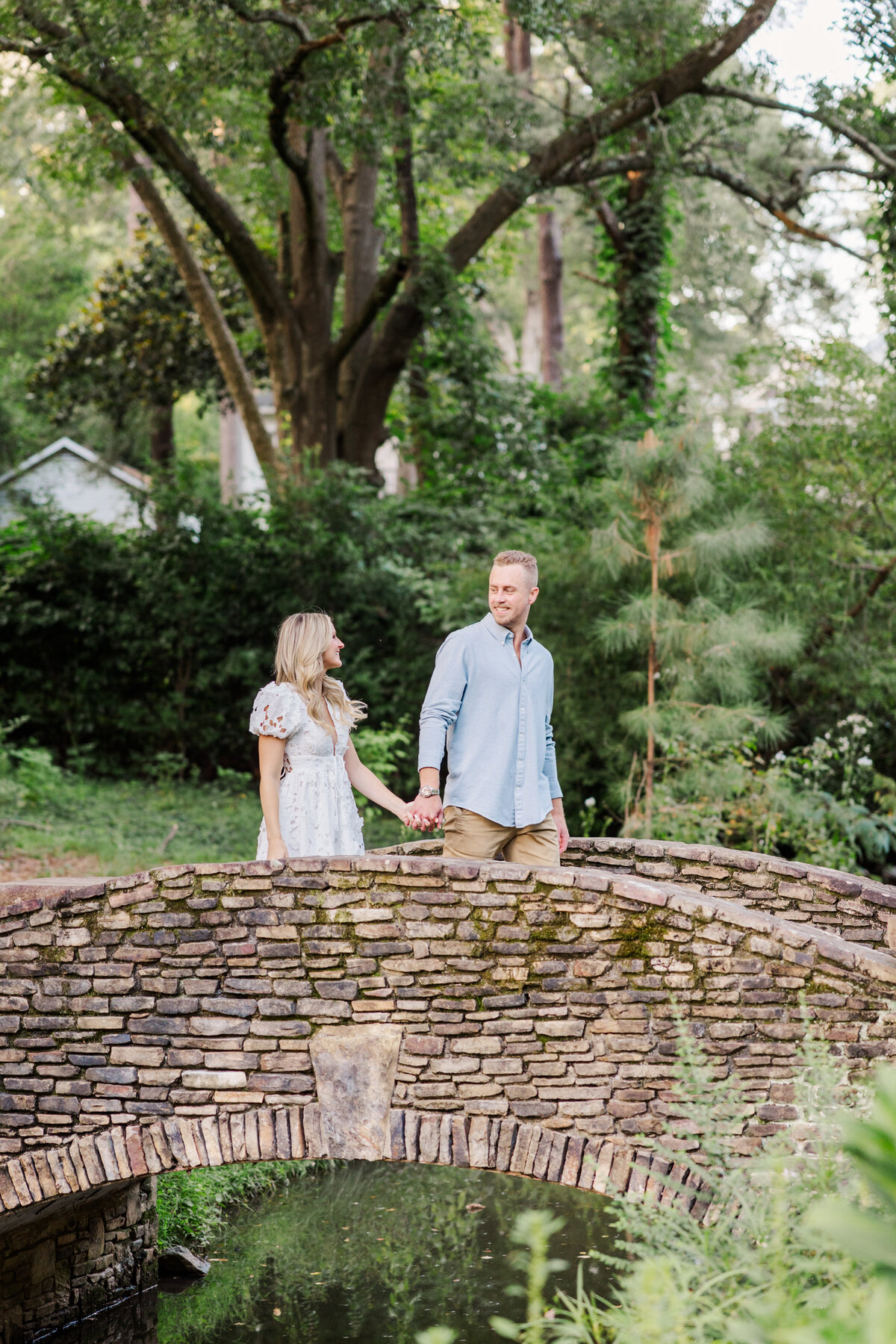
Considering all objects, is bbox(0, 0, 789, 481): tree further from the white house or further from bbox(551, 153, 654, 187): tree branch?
the white house

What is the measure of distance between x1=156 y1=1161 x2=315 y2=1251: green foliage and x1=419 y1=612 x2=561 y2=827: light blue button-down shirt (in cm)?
354

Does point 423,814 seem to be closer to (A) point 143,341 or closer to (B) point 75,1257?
(B) point 75,1257

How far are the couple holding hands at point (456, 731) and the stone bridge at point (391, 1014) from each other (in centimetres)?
37

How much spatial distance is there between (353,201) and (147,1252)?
446 inches

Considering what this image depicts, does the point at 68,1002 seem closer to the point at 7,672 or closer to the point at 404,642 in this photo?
the point at 404,642

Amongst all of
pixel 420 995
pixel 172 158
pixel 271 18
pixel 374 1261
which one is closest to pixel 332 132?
pixel 172 158

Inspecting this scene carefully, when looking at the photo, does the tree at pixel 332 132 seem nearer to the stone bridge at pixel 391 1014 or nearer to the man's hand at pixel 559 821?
the man's hand at pixel 559 821

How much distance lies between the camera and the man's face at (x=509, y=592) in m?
4.77

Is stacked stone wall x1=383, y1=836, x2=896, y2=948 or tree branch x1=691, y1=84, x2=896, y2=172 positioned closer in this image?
stacked stone wall x1=383, y1=836, x2=896, y2=948

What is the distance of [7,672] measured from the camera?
1403cm

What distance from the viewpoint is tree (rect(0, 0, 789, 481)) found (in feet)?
33.6

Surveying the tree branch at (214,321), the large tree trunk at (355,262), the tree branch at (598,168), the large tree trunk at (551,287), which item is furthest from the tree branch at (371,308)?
the large tree trunk at (551,287)

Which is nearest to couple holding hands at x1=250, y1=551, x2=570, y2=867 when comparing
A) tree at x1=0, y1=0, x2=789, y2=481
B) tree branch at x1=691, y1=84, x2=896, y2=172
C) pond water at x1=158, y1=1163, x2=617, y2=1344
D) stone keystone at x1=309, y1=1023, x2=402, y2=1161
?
stone keystone at x1=309, y1=1023, x2=402, y2=1161

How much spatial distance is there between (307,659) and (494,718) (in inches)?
30.7
